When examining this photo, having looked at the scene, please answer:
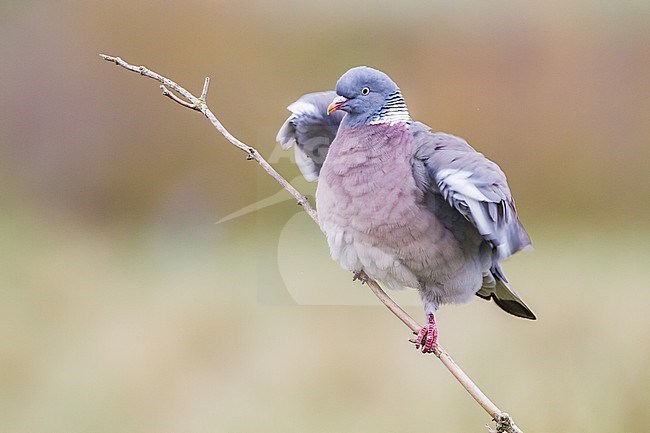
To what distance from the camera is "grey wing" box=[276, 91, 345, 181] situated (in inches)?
52.4

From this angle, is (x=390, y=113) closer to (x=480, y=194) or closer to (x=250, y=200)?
(x=480, y=194)

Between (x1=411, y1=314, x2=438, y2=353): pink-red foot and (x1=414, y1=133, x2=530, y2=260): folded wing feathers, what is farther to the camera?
(x1=411, y1=314, x2=438, y2=353): pink-red foot

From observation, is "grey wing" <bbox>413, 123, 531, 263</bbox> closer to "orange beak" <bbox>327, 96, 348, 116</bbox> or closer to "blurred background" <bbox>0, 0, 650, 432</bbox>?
"orange beak" <bbox>327, 96, 348, 116</bbox>

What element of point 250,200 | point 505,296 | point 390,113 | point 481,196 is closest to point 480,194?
point 481,196

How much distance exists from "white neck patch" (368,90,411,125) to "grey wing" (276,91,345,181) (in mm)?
139

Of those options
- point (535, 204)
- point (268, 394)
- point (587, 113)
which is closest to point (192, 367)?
point (268, 394)

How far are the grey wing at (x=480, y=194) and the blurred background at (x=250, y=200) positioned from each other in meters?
1.38

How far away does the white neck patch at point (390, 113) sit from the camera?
1.20 metres

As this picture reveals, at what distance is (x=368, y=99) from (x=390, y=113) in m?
0.04

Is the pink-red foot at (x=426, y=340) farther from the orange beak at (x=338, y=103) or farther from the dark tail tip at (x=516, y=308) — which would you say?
the orange beak at (x=338, y=103)

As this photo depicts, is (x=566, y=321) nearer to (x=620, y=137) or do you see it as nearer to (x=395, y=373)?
(x=395, y=373)

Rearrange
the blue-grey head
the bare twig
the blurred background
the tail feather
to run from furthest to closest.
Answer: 1. the blurred background
2. the tail feather
3. the blue-grey head
4. the bare twig

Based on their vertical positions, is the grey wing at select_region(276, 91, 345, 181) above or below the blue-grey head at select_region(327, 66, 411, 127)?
below

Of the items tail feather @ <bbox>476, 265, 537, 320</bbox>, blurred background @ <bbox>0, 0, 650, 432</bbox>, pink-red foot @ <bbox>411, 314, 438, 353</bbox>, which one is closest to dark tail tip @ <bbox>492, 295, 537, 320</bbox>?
tail feather @ <bbox>476, 265, 537, 320</bbox>
